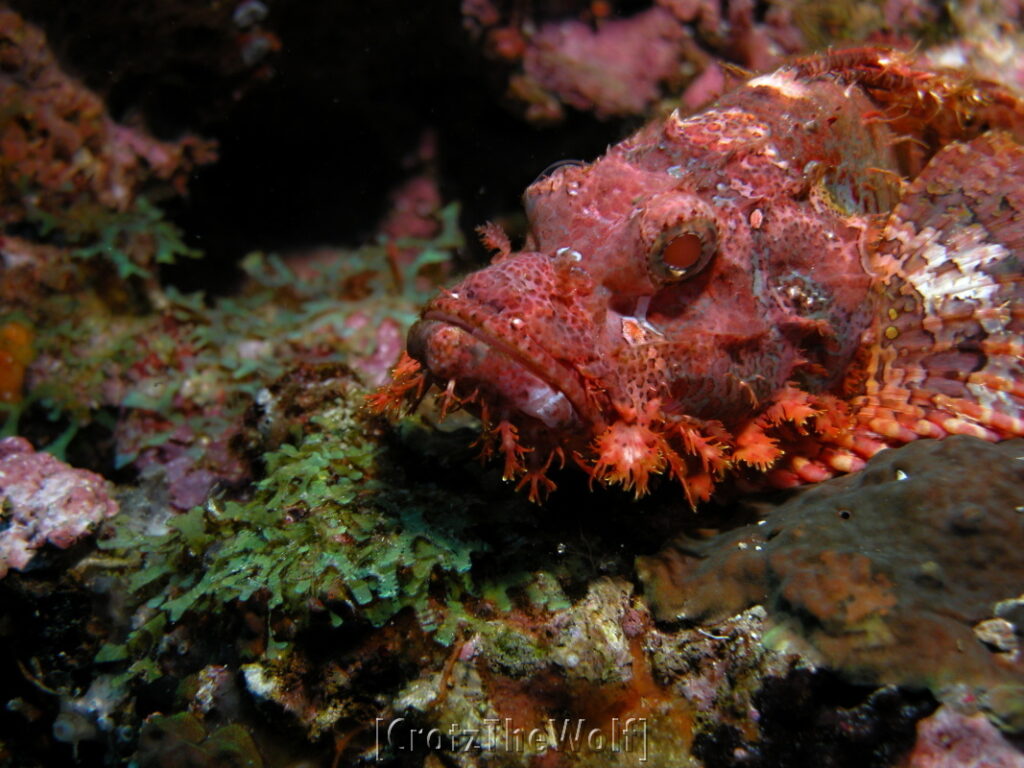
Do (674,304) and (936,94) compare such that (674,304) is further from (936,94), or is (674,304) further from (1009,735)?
(936,94)

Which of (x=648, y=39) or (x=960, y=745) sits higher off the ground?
(x=648, y=39)

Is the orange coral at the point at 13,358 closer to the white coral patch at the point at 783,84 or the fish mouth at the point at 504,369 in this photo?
the fish mouth at the point at 504,369

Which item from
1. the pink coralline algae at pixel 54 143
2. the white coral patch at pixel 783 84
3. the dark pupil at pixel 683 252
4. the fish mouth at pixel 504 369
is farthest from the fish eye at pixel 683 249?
the pink coralline algae at pixel 54 143

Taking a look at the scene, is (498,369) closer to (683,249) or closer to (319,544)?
(683,249)

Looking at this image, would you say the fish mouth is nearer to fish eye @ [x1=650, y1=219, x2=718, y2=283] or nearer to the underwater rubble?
fish eye @ [x1=650, y1=219, x2=718, y2=283]

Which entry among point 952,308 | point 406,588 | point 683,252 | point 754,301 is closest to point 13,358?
point 406,588

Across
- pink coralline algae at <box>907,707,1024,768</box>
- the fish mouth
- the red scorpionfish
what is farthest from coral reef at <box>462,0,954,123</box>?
pink coralline algae at <box>907,707,1024,768</box>

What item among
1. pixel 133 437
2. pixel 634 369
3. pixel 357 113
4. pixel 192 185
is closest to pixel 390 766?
pixel 634 369
